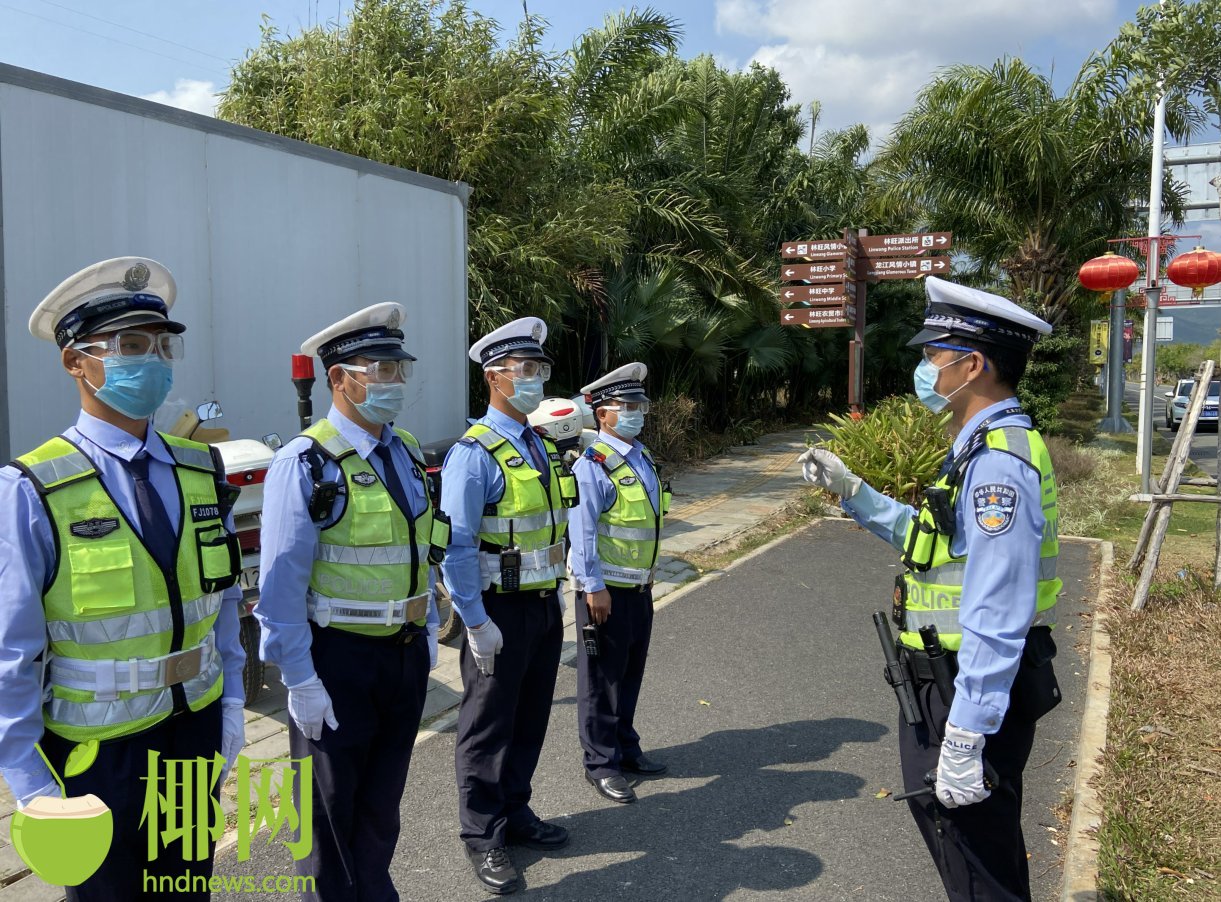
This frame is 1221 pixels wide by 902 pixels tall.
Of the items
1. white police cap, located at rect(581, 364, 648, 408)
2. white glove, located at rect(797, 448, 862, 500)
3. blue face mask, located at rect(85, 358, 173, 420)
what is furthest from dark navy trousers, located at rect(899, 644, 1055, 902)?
white police cap, located at rect(581, 364, 648, 408)

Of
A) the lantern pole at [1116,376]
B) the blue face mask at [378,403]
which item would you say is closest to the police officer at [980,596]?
the blue face mask at [378,403]

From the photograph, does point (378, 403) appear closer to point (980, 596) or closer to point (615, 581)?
point (615, 581)

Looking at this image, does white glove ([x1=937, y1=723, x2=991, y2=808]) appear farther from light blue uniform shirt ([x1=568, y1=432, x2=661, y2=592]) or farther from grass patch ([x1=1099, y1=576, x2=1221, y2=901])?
light blue uniform shirt ([x1=568, y1=432, x2=661, y2=592])

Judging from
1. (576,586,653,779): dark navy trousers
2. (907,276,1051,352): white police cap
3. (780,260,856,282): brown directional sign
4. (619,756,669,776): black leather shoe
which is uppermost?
(780,260,856,282): brown directional sign

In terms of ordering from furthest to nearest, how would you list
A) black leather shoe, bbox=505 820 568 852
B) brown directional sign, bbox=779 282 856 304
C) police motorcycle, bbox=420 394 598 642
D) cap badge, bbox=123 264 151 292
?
brown directional sign, bbox=779 282 856 304 < police motorcycle, bbox=420 394 598 642 < black leather shoe, bbox=505 820 568 852 < cap badge, bbox=123 264 151 292

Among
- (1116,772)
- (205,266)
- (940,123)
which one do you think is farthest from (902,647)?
(940,123)

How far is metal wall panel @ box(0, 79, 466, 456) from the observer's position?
4.51 m

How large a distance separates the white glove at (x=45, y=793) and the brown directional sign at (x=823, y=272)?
12.3 metres

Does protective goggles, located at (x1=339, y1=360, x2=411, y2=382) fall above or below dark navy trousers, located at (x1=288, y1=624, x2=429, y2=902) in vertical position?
above

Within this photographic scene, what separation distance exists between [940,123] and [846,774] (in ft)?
53.1

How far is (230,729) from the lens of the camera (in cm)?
255

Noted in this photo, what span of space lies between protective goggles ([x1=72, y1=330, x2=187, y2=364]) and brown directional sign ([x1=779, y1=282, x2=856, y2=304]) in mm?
11623

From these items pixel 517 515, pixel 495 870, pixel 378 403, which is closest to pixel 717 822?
pixel 495 870

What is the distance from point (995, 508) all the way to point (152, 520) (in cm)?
219
